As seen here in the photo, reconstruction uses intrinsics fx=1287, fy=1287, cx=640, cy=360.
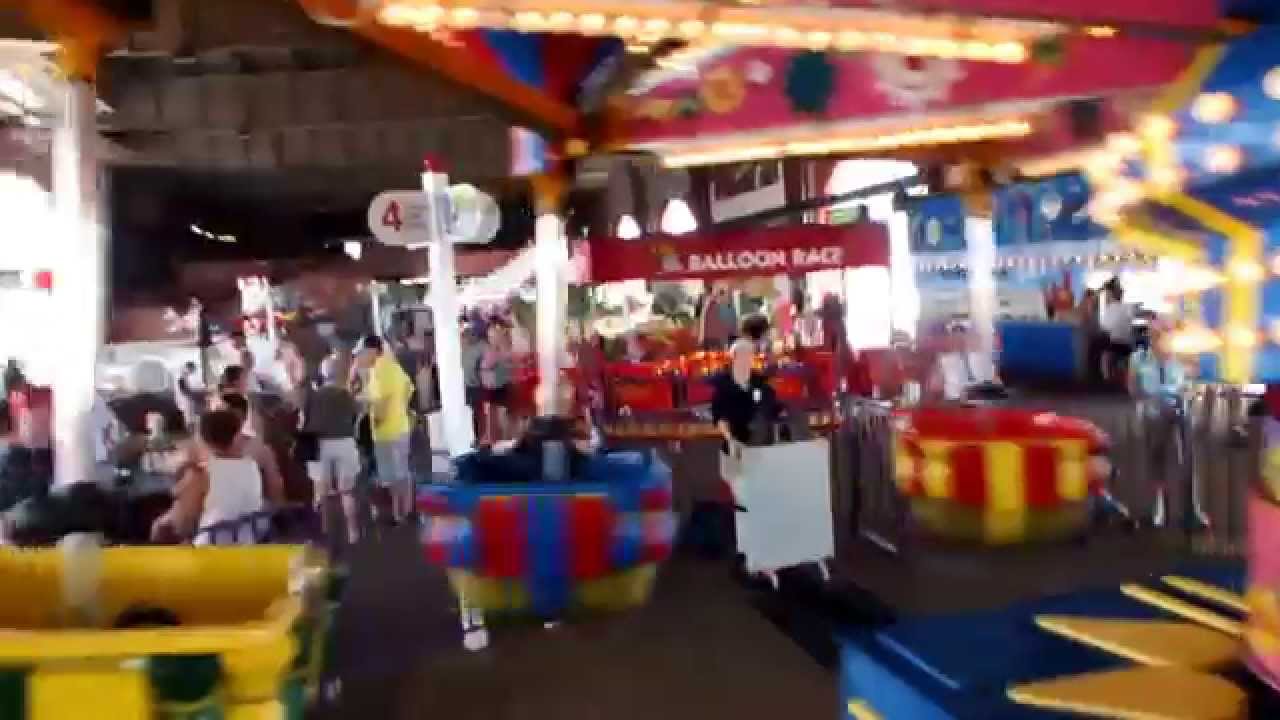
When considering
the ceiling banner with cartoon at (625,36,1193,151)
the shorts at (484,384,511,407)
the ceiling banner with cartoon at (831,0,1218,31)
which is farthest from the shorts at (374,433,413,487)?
the ceiling banner with cartoon at (831,0,1218,31)

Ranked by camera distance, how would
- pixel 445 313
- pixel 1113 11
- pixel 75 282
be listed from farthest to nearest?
pixel 445 313 < pixel 75 282 < pixel 1113 11

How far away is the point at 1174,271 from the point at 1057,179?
8.31m

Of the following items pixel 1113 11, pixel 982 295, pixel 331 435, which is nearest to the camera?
pixel 1113 11

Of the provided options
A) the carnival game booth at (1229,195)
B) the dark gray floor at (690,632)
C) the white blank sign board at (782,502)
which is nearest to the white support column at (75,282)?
the dark gray floor at (690,632)

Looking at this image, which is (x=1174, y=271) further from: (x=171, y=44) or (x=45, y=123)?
(x=45, y=123)

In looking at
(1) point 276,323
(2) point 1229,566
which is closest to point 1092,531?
(2) point 1229,566

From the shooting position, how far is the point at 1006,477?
6.23 meters

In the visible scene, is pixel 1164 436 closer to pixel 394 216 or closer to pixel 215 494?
pixel 394 216

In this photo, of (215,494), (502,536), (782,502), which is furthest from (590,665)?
(215,494)

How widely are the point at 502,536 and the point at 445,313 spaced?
2.70m

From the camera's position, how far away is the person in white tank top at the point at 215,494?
4.31m

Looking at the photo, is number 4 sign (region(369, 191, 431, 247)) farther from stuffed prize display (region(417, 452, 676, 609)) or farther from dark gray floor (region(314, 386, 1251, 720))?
stuffed prize display (region(417, 452, 676, 609))

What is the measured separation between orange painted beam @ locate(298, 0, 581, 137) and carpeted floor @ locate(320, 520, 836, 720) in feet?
7.53

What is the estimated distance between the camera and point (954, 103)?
5523 mm
